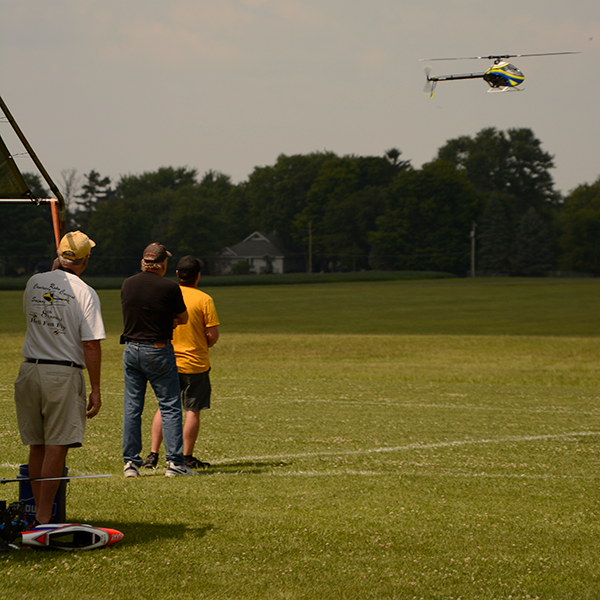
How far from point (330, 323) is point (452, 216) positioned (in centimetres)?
9719

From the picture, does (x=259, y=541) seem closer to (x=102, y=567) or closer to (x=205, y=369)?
(x=102, y=567)

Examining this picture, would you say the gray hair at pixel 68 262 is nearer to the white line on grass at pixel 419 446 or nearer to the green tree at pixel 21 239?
the white line on grass at pixel 419 446

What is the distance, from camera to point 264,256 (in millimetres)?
141750

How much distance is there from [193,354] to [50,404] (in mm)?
2964

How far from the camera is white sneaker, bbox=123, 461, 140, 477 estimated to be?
7328 mm

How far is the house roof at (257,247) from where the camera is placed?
465 ft

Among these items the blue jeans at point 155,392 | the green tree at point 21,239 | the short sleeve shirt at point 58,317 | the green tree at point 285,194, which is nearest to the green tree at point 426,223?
the green tree at point 285,194

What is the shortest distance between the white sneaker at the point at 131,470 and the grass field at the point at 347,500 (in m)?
0.13

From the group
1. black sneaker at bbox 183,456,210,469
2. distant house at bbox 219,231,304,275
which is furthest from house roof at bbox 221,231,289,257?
black sneaker at bbox 183,456,210,469

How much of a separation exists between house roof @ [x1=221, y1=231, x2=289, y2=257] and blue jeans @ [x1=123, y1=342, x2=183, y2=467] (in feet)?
437

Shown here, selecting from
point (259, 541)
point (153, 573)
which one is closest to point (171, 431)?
point (259, 541)

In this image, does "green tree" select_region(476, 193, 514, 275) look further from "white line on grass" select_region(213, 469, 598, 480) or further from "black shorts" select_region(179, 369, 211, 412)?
"black shorts" select_region(179, 369, 211, 412)

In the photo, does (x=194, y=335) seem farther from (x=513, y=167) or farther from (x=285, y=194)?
(x=513, y=167)

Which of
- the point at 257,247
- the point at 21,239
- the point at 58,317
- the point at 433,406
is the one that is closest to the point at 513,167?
the point at 257,247
